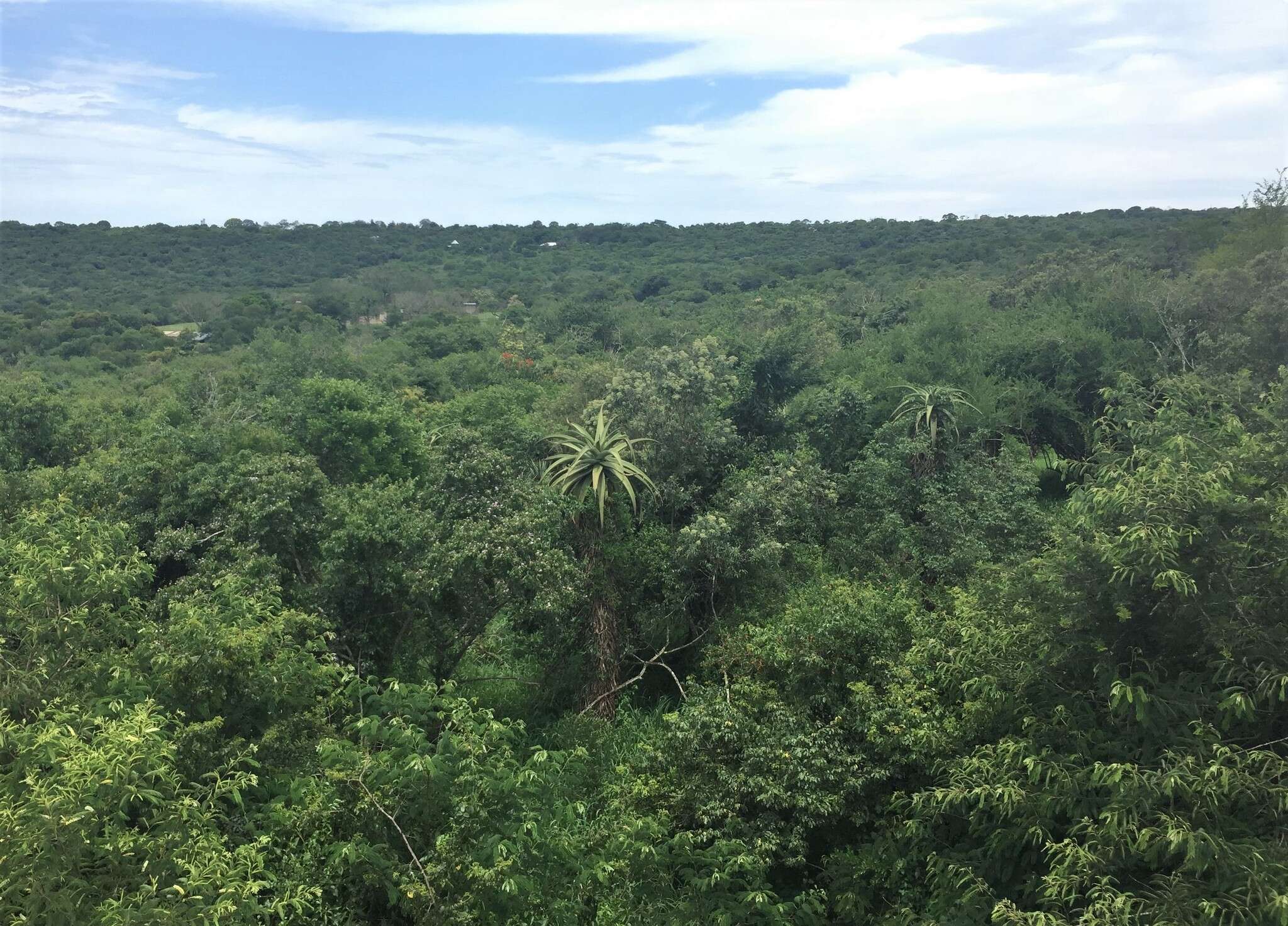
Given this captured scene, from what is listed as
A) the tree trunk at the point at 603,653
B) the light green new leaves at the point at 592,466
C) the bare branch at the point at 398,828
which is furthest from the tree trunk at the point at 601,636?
the bare branch at the point at 398,828

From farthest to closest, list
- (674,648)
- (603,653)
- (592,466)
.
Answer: (674,648)
(603,653)
(592,466)

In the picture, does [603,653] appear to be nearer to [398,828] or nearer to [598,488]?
[598,488]

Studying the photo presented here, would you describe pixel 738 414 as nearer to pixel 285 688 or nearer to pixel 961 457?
pixel 961 457

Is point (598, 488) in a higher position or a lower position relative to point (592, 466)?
lower

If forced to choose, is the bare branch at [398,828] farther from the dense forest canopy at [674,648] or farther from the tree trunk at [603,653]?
the tree trunk at [603,653]

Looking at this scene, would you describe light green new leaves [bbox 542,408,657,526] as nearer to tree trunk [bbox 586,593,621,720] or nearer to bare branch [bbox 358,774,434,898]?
tree trunk [bbox 586,593,621,720]

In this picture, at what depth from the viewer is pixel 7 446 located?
66.4 feet

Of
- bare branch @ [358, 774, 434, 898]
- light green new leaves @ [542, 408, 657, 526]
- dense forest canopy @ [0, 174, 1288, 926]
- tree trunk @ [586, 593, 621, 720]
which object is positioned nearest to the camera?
dense forest canopy @ [0, 174, 1288, 926]

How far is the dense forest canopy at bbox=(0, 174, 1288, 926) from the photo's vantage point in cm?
640

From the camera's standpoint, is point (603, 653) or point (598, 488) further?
point (603, 653)

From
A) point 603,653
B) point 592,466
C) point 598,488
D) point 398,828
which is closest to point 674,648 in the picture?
point 603,653

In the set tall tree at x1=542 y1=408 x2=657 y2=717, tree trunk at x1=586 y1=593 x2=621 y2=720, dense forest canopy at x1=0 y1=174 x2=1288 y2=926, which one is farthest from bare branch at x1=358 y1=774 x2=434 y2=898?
tree trunk at x1=586 y1=593 x2=621 y2=720

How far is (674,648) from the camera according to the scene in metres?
Result: 13.9

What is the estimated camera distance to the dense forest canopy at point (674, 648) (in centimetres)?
640
